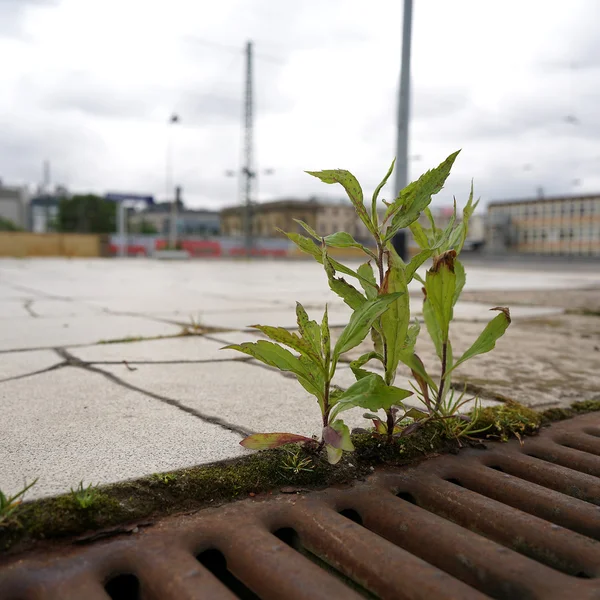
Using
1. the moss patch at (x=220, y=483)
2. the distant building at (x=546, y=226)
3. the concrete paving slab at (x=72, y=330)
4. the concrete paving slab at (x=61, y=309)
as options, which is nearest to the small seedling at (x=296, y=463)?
the moss patch at (x=220, y=483)

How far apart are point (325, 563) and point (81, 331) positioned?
2.71m

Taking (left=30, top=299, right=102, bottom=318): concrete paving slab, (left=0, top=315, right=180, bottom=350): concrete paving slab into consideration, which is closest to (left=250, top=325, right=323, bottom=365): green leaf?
(left=0, top=315, right=180, bottom=350): concrete paving slab

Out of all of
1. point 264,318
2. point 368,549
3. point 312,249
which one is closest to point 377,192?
point 312,249

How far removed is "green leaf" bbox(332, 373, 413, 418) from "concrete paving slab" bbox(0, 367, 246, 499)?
11.9 inches

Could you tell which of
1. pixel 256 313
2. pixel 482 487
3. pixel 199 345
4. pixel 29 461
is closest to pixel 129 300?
pixel 256 313

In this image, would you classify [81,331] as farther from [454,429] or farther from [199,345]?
[454,429]

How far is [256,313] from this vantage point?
4488 millimetres

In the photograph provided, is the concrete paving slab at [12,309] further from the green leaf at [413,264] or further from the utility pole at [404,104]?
the utility pole at [404,104]

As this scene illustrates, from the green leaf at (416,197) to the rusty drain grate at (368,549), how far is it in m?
0.57

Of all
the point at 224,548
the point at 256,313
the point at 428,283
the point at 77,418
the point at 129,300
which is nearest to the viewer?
the point at 224,548

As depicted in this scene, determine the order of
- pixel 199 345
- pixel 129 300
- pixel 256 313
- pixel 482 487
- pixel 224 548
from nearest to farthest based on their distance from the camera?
pixel 224 548, pixel 482 487, pixel 199 345, pixel 256 313, pixel 129 300

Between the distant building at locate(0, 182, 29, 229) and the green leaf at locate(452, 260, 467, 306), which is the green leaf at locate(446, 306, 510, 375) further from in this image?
the distant building at locate(0, 182, 29, 229)

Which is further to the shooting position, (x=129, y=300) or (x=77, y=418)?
(x=129, y=300)

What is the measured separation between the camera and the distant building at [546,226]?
5612cm
